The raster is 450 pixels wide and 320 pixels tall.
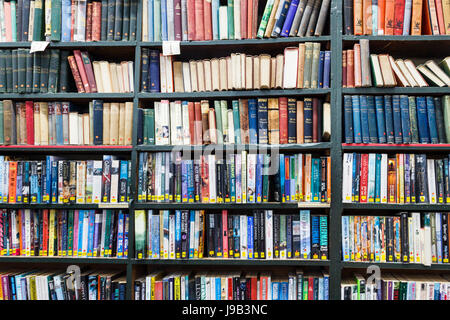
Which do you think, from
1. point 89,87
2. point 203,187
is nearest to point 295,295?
point 203,187

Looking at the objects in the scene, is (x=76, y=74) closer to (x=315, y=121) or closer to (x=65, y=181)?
(x=65, y=181)

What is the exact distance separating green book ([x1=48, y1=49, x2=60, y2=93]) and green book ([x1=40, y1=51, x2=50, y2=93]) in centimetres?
2

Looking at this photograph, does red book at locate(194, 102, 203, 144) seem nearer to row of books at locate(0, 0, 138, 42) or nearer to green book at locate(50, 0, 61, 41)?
row of books at locate(0, 0, 138, 42)

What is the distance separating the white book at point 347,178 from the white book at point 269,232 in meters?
0.41

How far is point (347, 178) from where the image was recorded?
185 centimetres

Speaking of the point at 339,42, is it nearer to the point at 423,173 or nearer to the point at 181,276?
the point at 423,173

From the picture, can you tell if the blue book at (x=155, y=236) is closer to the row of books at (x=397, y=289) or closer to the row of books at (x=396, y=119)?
the row of books at (x=397, y=289)

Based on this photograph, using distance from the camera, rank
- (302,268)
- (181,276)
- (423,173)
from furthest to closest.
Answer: (302,268)
(181,276)
(423,173)

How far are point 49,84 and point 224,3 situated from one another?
1152mm

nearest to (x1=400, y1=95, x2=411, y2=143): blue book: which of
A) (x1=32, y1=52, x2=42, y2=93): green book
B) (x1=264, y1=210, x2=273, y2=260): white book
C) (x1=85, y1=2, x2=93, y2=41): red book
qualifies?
(x1=264, y1=210, x2=273, y2=260): white book

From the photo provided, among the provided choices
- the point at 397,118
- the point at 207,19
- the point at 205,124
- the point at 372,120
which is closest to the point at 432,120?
the point at 397,118

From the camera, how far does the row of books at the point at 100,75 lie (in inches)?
78.9

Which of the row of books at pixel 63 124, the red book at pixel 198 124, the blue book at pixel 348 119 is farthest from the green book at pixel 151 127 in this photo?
the blue book at pixel 348 119
